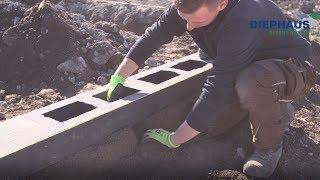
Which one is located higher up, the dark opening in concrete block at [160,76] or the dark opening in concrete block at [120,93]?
the dark opening in concrete block at [120,93]

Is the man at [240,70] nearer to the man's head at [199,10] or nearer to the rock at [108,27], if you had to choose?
the man's head at [199,10]

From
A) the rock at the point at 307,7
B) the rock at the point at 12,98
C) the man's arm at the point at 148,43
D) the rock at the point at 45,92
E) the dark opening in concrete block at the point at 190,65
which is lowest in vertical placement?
the rock at the point at 307,7

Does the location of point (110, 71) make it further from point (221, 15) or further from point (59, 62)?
point (221, 15)

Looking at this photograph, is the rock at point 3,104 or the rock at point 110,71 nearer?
the rock at point 3,104

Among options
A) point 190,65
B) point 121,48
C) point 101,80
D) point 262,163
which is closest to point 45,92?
point 101,80

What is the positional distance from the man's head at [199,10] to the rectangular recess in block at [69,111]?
108 cm

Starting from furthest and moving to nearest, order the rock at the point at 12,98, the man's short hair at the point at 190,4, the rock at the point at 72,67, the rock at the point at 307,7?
the rock at the point at 307,7 < the rock at the point at 72,67 < the rock at the point at 12,98 < the man's short hair at the point at 190,4

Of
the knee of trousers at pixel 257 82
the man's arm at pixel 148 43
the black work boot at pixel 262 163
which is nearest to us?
the knee of trousers at pixel 257 82

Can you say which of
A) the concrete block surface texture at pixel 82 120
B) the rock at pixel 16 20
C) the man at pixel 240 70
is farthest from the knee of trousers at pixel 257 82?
the rock at pixel 16 20

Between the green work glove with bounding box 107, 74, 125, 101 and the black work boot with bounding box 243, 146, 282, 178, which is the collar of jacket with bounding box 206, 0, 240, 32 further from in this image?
the black work boot with bounding box 243, 146, 282, 178

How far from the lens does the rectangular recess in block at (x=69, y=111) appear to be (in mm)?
3496

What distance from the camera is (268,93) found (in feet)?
10.9

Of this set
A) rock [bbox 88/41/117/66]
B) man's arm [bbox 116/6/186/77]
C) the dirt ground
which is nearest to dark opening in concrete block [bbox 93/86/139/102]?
man's arm [bbox 116/6/186/77]

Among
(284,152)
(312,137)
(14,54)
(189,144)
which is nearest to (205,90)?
(189,144)
